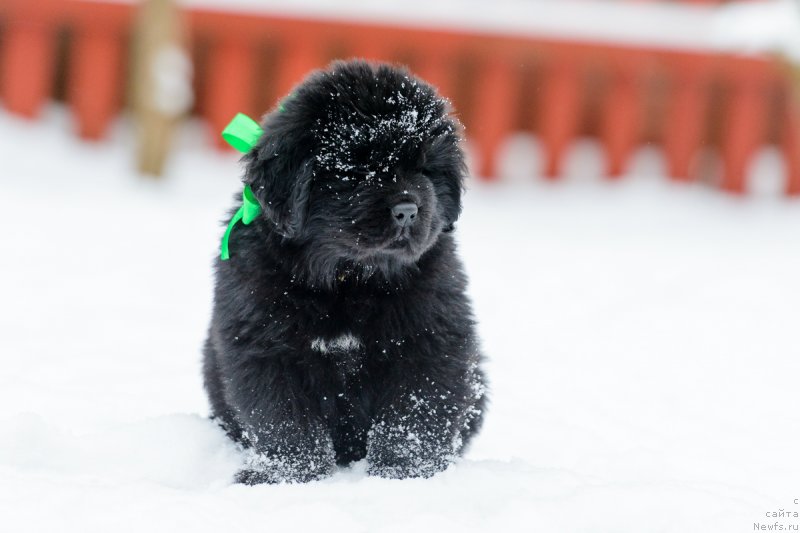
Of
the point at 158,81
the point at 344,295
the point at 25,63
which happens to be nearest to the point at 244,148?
the point at 344,295

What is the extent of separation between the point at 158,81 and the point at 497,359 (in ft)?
11.2

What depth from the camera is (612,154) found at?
7180mm

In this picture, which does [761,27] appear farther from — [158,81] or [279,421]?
[279,421]

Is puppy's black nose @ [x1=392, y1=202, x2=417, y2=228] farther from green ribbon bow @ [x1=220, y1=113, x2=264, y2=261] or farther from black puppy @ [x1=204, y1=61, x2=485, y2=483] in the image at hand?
green ribbon bow @ [x1=220, y1=113, x2=264, y2=261]

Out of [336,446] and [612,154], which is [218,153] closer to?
[612,154]

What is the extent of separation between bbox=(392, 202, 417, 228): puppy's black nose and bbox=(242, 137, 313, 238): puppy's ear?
0.86ft

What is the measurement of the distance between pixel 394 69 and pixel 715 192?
5187 mm

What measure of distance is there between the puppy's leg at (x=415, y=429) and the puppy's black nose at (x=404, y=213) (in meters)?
0.43

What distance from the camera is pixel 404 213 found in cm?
241

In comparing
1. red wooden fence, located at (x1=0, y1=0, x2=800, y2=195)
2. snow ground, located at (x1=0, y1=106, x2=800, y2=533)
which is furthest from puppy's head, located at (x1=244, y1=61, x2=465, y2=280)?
red wooden fence, located at (x1=0, y1=0, x2=800, y2=195)

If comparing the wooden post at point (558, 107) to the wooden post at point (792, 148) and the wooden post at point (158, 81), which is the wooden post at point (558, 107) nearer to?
the wooden post at point (792, 148)

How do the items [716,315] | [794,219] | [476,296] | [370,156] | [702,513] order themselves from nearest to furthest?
[702,513] < [370,156] < [716,315] < [476,296] < [794,219]

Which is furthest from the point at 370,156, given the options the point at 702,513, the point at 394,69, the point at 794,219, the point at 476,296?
the point at 794,219

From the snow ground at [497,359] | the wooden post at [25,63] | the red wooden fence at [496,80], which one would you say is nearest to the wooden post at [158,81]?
the snow ground at [497,359]
